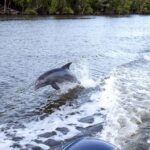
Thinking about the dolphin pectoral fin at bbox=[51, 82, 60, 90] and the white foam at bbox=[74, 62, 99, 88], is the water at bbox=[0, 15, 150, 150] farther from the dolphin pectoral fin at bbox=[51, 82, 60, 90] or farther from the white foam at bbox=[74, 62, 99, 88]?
the dolphin pectoral fin at bbox=[51, 82, 60, 90]

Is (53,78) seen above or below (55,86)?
above

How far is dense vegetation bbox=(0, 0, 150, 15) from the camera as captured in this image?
87250 millimetres

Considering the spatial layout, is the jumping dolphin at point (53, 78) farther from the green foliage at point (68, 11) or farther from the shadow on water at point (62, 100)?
the green foliage at point (68, 11)

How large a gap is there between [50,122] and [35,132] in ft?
3.16

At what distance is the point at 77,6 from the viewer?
320 feet

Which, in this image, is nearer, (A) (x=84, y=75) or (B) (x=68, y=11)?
(A) (x=84, y=75)

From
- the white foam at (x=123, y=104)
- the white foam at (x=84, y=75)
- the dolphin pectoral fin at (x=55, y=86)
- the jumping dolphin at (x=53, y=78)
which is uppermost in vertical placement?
the jumping dolphin at (x=53, y=78)

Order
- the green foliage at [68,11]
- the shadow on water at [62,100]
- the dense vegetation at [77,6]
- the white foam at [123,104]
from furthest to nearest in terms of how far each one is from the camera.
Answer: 1. the green foliage at [68,11]
2. the dense vegetation at [77,6]
3. the shadow on water at [62,100]
4. the white foam at [123,104]

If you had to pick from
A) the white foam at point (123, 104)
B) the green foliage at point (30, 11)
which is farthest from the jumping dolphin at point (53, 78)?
the green foliage at point (30, 11)

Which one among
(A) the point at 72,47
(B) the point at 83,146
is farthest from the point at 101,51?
(B) the point at 83,146

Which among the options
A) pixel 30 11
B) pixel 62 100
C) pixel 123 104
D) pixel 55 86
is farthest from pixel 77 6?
pixel 123 104

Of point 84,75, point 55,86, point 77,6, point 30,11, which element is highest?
point 55,86

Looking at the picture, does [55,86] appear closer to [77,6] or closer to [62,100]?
[62,100]

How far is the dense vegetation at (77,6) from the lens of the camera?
87.2 meters
